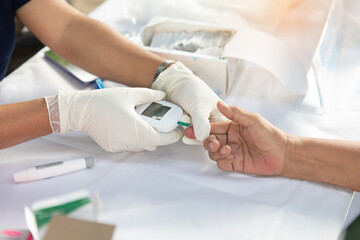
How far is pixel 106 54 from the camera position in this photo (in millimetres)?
1216

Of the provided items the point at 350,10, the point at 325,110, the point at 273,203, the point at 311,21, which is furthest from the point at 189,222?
the point at 350,10

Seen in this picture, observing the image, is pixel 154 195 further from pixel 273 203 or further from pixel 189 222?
pixel 273 203

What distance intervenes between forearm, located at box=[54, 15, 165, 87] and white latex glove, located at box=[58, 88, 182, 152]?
0.20 meters

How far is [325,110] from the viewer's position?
3.76 ft

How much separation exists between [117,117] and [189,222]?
320mm

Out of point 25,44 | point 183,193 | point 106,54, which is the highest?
point 106,54

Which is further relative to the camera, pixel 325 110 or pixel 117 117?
Answer: pixel 325 110

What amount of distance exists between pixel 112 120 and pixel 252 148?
36 cm

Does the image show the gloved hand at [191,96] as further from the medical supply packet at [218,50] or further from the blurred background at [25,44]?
the blurred background at [25,44]

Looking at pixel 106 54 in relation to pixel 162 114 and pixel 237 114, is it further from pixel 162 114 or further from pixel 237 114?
pixel 237 114

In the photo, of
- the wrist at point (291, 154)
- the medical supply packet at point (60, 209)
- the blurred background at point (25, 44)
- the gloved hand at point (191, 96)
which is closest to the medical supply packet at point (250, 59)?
the gloved hand at point (191, 96)

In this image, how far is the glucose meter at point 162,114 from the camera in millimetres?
940

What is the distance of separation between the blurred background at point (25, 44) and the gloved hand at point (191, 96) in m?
1.70

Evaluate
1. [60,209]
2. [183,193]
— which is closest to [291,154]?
[183,193]
